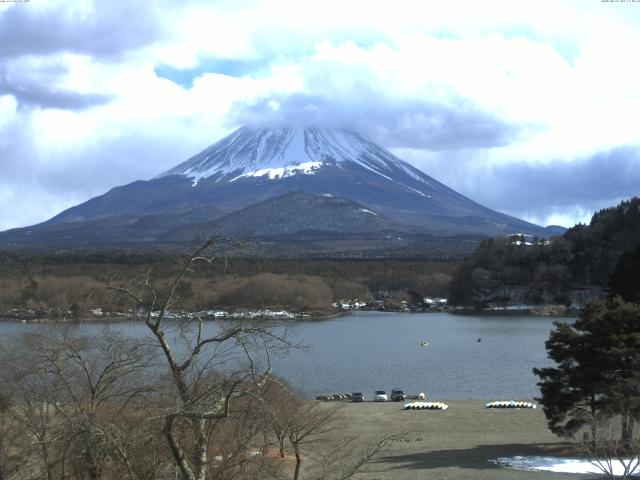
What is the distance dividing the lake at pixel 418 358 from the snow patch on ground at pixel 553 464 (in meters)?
5.23

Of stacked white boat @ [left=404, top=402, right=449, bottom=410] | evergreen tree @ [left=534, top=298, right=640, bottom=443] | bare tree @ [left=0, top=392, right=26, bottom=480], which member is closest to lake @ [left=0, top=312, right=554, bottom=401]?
stacked white boat @ [left=404, top=402, right=449, bottom=410]

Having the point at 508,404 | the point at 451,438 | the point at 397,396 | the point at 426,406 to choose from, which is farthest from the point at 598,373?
the point at 397,396

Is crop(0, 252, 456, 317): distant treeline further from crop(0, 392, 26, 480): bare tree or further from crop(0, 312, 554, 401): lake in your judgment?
crop(0, 392, 26, 480): bare tree

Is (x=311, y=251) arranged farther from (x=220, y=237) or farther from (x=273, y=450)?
(x=220, y=237)

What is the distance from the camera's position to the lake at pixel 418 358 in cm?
3400

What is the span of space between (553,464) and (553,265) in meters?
73.7

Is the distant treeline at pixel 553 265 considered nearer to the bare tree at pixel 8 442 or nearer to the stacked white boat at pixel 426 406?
the stacked white boat at pixel 426 406

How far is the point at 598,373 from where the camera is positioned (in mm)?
18219

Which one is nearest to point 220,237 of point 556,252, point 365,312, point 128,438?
point 128,438

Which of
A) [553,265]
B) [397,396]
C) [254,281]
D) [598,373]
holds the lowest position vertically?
[397,396]

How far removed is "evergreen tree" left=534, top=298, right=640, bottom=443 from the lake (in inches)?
226

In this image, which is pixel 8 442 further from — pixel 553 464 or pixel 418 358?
pixel 418 358

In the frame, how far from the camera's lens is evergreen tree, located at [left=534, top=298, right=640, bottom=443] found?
58.4 ft

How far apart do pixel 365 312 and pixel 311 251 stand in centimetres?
7030
